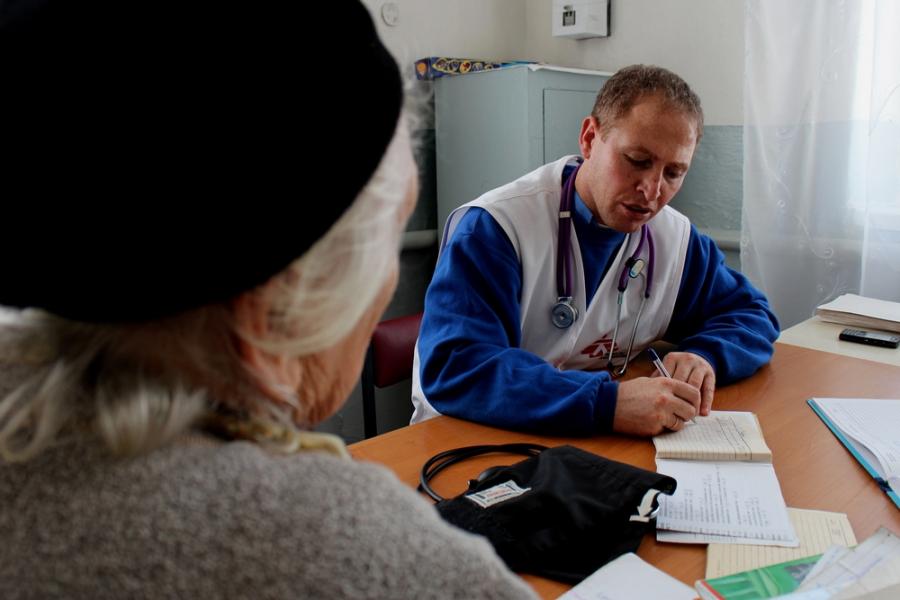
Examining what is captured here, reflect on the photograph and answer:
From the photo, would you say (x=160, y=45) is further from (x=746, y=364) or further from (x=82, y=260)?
(x=746, y=364)

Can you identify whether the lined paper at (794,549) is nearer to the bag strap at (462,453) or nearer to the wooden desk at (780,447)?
the wooden desk at (780,447)

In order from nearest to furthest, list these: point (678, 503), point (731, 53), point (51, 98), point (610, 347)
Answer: point (51, 98)
point (678, 503)
point (610, 347)
point (731, 53)

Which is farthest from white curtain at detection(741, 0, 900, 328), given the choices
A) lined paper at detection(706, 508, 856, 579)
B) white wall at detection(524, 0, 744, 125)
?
lined paper at detection(706, 508, 856, 579)

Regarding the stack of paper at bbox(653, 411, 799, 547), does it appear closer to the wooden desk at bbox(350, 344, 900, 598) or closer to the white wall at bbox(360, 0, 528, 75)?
the wooden desk at bbox(350, 344, 900, 598)

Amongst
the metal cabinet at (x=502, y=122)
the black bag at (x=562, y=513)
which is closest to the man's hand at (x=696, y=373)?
the black bag at (x=562, y=513)

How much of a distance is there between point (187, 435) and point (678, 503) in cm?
83

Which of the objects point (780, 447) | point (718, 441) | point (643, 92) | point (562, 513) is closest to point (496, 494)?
point (562, 513)

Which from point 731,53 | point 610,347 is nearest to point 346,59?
point 610,347

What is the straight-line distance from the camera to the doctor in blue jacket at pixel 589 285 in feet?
4.86

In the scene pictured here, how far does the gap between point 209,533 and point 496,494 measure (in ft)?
2.23

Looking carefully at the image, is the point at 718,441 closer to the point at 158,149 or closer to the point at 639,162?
the point at 639,162

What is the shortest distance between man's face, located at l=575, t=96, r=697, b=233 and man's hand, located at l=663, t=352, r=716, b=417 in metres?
0.34

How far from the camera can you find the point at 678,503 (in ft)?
3.65

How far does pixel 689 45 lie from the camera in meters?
2.94
